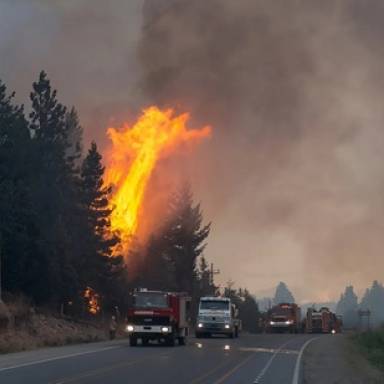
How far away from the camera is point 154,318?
4522cm

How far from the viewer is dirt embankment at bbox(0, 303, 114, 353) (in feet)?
141

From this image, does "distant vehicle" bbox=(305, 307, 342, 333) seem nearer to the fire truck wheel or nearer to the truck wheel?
the fire truck wheel

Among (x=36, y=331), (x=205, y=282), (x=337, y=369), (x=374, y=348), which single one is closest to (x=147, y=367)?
(x=337, y=369)

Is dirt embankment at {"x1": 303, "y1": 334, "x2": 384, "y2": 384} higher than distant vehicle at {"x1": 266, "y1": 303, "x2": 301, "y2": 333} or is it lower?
lower

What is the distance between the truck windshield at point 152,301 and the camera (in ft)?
150

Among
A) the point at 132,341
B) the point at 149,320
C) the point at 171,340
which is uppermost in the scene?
the point at 149,320

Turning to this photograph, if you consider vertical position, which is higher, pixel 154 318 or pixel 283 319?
pixel 283 319

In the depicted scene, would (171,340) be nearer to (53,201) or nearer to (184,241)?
(53,201)

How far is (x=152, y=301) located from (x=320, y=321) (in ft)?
162

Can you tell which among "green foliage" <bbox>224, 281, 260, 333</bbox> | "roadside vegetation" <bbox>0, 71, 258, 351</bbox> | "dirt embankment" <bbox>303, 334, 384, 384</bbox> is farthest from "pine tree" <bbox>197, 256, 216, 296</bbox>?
"dirt embankment" <bbox>303, 334, 384, 384</bbox>

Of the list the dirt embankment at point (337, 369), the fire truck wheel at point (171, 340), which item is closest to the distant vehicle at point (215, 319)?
the fire truck wheel at point (171, 340)

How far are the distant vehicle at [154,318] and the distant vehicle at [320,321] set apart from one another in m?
47.3

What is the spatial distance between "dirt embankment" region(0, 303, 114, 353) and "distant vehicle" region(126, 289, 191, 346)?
4305 millimetres

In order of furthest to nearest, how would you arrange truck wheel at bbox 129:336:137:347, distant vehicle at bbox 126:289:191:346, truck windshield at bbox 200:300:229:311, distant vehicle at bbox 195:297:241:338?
1. truck windshield at bbox 200:300:229:311
2. distant vehicle at bbox 195:297:241:338
3. distant vehicle at bbox 126:289:191:346
4. truck wheel at bbox 129:336:137:347
